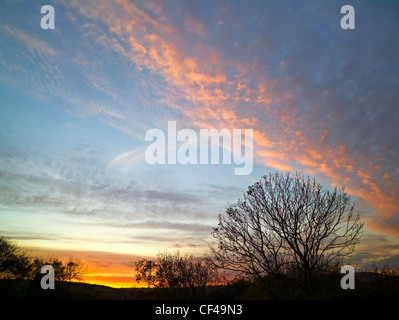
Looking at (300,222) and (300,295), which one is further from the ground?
(300,222)

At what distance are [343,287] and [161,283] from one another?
1461 centimetres
